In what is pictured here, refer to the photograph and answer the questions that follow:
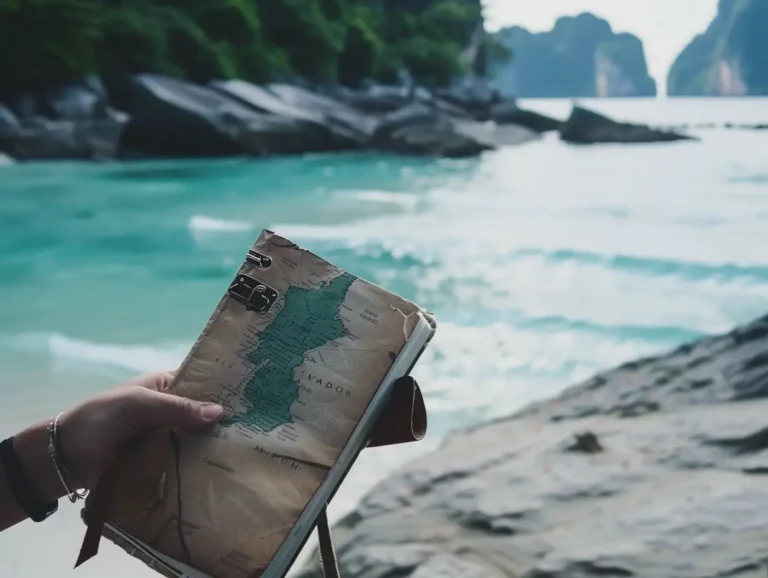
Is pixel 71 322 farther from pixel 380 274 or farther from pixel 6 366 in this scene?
pixel 380 274

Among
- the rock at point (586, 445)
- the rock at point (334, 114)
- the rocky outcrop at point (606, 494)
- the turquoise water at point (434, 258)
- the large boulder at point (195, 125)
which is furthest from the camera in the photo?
the rock at point (334, 114)

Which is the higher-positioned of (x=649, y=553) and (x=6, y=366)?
(x=649, y=553)

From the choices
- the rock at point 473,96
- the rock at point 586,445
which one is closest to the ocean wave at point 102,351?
the rock at point 586,445

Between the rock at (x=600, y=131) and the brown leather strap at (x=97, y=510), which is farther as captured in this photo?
the rock at (x=600, y=131)

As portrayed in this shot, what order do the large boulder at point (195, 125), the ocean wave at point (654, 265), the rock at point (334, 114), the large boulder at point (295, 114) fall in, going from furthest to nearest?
1. the rock at point (334, 114)
2. the large boulder at point (295, 114)
3. the large boulder at point (195, 125)
4. the ocean wave at point (654, 265)

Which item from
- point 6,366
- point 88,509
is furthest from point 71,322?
point 88,509

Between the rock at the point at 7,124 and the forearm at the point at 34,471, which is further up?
the forearm at the point at 34,471

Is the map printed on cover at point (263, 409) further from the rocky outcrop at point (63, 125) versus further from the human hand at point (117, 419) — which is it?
the rocky outcrop at point (63, 125)
